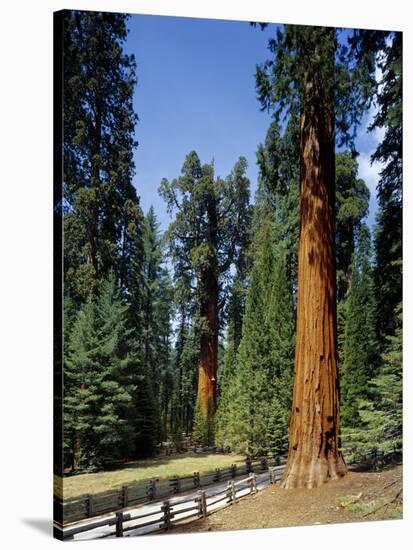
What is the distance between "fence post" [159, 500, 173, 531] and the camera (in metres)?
8.79

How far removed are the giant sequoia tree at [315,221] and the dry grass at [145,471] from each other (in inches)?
31.4

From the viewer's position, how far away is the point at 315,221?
9.82m

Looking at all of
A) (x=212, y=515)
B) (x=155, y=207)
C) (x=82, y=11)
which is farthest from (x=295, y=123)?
(x=212, y=515)

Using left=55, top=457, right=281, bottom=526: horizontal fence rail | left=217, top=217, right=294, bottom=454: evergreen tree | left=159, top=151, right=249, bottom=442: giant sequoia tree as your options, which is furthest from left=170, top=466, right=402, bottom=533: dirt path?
left=159, top=151, right=249, bottom=442: giant sequoia tree

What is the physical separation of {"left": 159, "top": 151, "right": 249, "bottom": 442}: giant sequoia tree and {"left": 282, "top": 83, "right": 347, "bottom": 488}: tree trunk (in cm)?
78

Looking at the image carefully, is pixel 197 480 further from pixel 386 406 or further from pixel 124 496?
pixel 386 406

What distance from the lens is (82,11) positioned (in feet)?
28.4

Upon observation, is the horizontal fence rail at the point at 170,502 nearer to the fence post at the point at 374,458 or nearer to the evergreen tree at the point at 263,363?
the evergreen tree at the point at 263,363

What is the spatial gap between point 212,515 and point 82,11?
196 inches

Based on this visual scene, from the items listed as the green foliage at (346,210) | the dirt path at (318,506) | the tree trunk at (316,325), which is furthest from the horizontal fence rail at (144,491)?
the green foliage at (346,210)

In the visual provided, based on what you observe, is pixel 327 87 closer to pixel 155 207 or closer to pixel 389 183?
pixel 389 183

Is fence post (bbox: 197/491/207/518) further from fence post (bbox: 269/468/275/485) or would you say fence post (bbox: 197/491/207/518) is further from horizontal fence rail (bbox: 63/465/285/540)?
fence post (bbox: 269/468/275/485)

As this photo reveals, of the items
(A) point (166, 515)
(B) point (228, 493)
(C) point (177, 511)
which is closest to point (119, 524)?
(A) point (166, 515)

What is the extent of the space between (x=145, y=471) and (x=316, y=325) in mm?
2382
